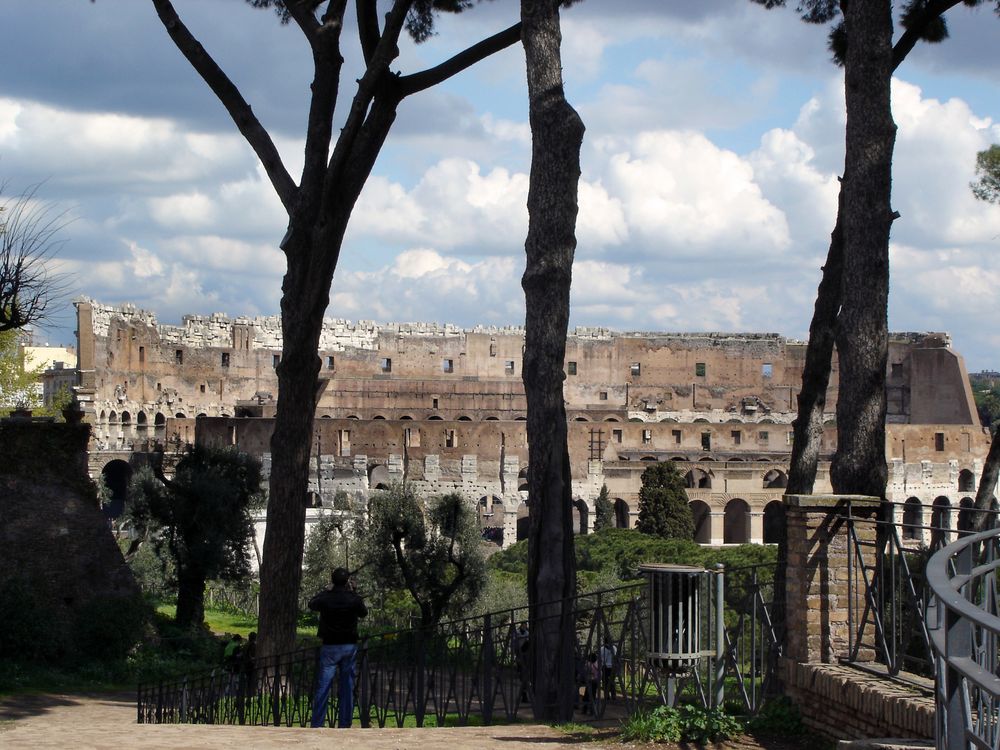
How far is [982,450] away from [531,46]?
33802mm

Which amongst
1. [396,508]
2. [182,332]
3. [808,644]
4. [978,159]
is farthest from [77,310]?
[808,644]

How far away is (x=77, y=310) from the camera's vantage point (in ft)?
135

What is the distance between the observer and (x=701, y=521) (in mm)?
34000

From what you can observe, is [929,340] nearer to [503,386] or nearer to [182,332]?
[503,386]

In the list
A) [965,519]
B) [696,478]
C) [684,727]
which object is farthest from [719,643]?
[696,478]

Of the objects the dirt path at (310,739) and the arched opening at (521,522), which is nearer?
the dirt path at (310,739)

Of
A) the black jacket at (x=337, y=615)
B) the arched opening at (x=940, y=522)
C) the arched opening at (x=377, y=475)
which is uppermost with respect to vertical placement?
the arched opening at (x=377, y=475)

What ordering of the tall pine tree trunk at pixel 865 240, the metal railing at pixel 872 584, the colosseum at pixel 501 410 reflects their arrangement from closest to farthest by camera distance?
the metal railing at pixel 872 584 < the tall pine tree trunk at pixel 865 240 < the colosseum at pixel 501 410

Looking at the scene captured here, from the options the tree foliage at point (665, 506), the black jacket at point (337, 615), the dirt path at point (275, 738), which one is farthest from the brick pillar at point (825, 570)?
the tree foliage at point (665, 506)

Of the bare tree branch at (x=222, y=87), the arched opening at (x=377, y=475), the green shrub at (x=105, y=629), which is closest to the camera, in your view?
the bare tree branch at (x=222, y=87)

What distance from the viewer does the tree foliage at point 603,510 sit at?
33344 mm

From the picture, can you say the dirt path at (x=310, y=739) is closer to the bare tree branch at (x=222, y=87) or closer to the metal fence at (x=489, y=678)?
the metal fence at (x=489, y=678)

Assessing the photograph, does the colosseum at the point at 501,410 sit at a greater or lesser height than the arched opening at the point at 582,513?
greater

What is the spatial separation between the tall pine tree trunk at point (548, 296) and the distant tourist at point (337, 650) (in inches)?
58.8
